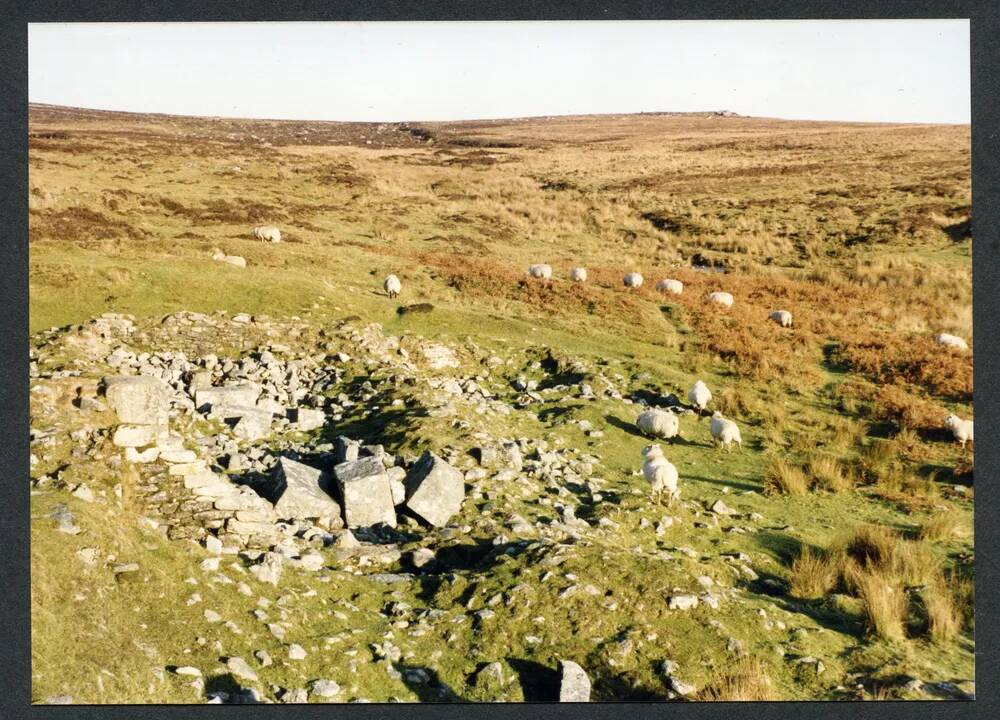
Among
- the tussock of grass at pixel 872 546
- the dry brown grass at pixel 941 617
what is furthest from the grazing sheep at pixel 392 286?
the dry brown grass at pixel 941 617

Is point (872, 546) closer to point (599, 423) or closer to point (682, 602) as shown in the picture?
point (682, 602)

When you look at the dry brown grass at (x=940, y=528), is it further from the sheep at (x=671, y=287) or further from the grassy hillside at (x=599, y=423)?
the sheep at (x=671, y=287)

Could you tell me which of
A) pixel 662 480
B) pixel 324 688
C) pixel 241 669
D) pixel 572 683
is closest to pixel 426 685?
pixel 324 688

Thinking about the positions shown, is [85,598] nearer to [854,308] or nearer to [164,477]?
[164,477]

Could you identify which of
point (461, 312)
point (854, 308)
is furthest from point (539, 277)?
point (854, 308)

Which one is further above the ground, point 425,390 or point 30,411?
point 30,411

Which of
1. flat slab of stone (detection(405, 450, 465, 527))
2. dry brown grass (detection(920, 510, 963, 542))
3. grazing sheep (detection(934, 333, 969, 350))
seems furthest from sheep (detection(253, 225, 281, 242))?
dry brown grass (detection(920, 510, 963, 542))
